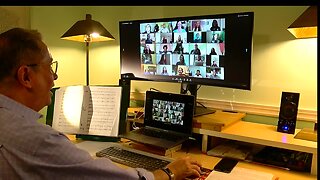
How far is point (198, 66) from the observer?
60.5 inches

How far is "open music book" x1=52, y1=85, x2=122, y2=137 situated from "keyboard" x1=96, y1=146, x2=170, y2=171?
0.16 m

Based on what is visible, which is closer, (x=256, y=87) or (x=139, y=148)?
(x=139, y=148)

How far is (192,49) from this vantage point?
5.05ft

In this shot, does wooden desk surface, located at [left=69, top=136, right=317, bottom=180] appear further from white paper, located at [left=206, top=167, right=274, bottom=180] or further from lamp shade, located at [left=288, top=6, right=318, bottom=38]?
lamp shade, located at [left=288, top=6, right=318, bottom=38]

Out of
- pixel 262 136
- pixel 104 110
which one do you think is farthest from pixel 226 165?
pixel 104 110

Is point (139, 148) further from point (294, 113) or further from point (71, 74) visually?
point (71, 74)

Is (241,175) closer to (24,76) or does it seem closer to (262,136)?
(262,136)

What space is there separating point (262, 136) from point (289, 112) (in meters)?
0.18

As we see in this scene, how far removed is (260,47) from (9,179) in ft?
4.48

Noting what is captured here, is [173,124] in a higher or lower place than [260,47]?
lower

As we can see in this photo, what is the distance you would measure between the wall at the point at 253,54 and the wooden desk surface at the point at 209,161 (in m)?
0.42

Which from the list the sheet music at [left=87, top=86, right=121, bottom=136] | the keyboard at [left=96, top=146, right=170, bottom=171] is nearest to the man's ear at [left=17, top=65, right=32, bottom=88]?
the keyboard at [left=96, top=146, right=170, bottom=171]

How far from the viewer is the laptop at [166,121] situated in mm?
1457

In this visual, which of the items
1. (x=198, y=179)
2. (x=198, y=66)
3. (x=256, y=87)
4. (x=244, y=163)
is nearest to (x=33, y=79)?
(x=198, y=179)
